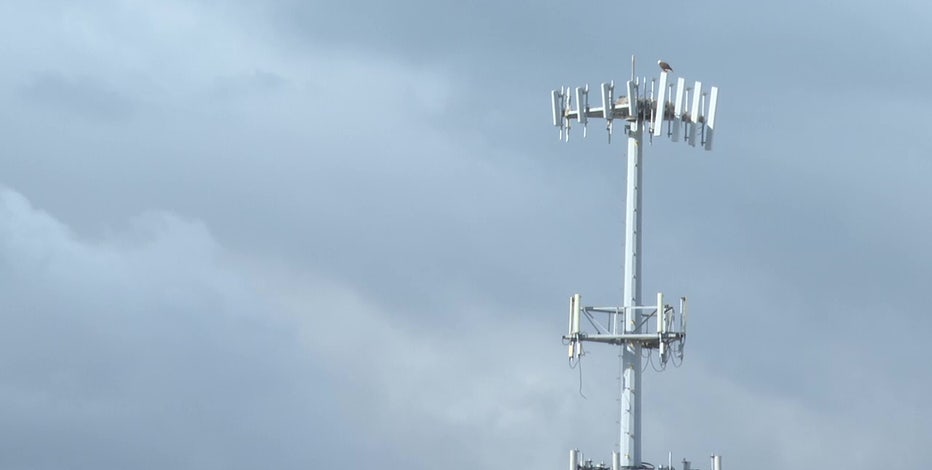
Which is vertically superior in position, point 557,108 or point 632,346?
point 557,108

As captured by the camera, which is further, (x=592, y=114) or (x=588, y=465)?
(x=592, y=114)

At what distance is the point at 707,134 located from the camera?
10175cm

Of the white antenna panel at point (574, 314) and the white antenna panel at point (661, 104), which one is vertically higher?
the white antenna panel at point (661, 104)

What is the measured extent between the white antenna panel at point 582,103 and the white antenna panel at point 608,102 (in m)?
1.19

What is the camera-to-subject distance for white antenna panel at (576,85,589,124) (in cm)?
10156

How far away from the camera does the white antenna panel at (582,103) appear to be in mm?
101562

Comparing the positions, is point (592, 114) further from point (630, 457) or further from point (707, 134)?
point (630, 457)

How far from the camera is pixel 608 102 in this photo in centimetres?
10019

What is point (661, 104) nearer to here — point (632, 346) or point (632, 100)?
point (632, 100)

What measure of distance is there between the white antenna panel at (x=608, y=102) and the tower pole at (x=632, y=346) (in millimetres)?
3491

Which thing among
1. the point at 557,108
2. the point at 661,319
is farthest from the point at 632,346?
the point at 557,108

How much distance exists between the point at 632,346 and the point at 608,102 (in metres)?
12.9

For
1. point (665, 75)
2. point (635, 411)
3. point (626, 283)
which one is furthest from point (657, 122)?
point (635, 411)

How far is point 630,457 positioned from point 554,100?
65.2ft
